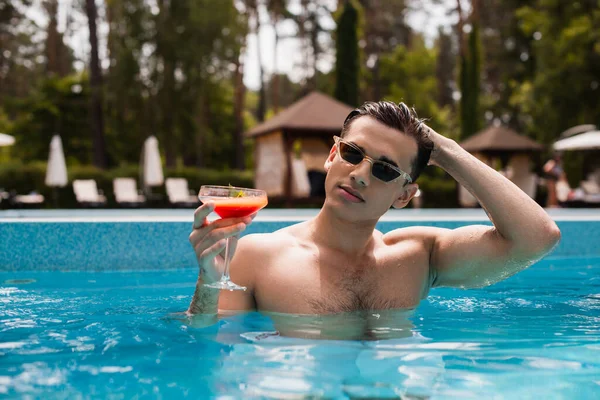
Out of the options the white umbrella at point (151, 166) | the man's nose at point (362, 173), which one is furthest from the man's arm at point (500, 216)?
the white umbrella at point (151, 166)

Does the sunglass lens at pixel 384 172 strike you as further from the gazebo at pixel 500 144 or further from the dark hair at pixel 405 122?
the gazebo at pixel 500 144

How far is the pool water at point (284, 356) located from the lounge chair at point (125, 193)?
12.8 m

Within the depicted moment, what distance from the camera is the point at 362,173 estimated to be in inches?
97.6

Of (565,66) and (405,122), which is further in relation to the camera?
(565,66)

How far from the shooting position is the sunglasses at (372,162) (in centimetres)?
249

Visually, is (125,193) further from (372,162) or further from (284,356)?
(284,356)

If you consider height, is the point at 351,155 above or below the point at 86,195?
above

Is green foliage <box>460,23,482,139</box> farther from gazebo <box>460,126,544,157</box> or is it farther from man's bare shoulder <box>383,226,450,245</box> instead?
man's bare shoulder <box>383,226,450,245</box>

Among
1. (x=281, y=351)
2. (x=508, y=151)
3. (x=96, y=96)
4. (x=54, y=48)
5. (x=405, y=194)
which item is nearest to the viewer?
(x=281, y=351)

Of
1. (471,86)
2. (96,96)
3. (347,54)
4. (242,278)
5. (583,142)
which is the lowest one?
(242,278)

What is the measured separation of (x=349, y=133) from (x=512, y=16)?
3016cm

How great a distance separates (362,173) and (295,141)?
49.0 ft

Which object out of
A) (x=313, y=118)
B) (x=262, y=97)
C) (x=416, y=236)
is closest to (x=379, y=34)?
(x=262, y=97)

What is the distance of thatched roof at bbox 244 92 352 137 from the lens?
52.3ft
